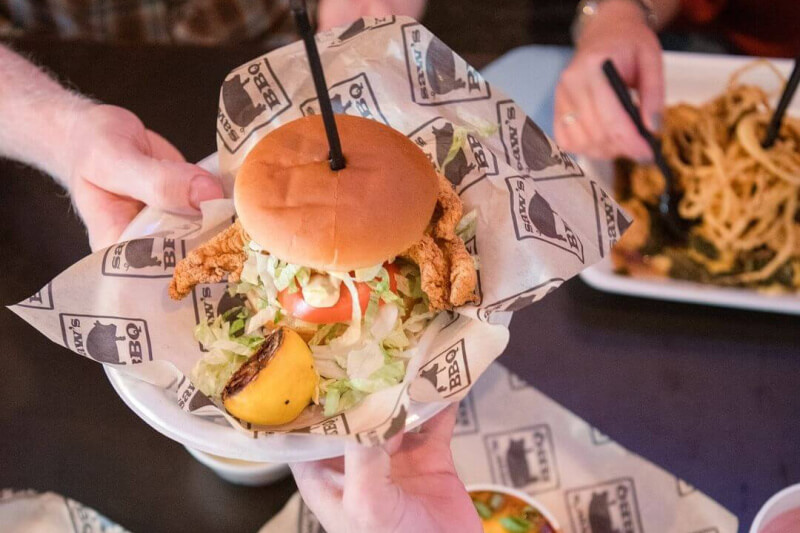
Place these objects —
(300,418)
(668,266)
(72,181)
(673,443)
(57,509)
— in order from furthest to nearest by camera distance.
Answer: (668,266) → (72,181) → (673,443) → (57,509) → (300,418)

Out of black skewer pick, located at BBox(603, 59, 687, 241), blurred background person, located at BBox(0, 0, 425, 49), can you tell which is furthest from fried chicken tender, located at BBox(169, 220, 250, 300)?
blurred background person, located at BBox(0, 0, 425, 49)

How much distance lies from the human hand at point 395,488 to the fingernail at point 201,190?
0.57 m

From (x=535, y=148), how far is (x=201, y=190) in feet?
2.32

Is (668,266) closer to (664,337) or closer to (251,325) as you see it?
(664,337)

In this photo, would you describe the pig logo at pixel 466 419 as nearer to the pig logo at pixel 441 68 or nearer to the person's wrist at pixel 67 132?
the pig logo at pixel 441 68

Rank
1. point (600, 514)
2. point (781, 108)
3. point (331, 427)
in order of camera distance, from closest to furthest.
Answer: point (331, 427), point (600, 514), point (781, 108)

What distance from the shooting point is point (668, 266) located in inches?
67.7

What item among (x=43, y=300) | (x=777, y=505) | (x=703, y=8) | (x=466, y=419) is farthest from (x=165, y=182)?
(x=703, y=8)

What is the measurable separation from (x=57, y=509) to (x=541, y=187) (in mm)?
1206

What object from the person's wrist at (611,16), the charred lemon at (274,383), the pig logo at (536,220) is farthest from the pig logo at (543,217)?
the person's wrist at (611,16)

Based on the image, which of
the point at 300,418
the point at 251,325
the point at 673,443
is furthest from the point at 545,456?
the point at 251,325

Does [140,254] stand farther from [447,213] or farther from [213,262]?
[447,213]

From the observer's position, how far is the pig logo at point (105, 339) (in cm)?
120

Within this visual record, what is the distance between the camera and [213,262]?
1.27 meters
